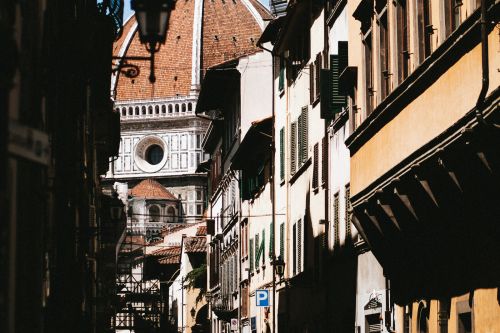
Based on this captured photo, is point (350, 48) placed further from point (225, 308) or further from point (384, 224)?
point (225, 308)

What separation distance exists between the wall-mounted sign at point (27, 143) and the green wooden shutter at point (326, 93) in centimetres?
1621

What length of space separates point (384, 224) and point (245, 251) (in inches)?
1057

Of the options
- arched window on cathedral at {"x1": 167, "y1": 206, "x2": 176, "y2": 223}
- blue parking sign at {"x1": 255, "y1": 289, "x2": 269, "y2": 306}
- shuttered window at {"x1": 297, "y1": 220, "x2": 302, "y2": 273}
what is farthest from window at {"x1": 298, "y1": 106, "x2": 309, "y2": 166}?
arched window on cathedral at {"x1": 167, "y1": 206, "x2": 176, "y2": 223}

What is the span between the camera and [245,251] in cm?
4297

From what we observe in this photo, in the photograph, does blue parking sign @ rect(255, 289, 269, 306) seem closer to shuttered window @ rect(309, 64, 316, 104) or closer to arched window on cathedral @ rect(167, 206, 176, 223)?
shuttered window @ rect(309, 64, 316, 104)

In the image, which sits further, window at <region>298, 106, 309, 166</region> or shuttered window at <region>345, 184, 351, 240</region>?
window at <region>298, 106, 309, 166</region>

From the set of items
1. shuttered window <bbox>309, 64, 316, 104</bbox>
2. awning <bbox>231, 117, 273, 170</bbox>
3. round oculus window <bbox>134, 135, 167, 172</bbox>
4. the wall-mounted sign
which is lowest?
the wall-mounted sign

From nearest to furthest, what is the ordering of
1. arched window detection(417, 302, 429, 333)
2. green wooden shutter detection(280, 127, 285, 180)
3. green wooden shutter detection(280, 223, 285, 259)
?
arched window detection(417, 302, 429, 333) → green wooden shutter detection(280, 223, 285, 259) → green wooden shutter detection(280, 127, 285, 180)

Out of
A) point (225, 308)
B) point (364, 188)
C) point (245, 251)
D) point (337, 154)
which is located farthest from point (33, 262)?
point (225, 308)

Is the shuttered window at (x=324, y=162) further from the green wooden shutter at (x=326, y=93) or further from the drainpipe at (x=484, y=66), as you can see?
the drainpipe at (x=484, y=66)

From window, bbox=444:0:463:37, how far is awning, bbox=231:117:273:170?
70.0ft

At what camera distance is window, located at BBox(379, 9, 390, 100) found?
57.5ft

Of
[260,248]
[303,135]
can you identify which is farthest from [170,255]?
[303,135]

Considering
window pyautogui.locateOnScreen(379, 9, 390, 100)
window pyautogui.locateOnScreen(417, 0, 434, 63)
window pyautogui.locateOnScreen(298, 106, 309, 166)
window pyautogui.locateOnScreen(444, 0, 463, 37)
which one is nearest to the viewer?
window pyautogui.locateOnScreen(444, 0, 463, 37)
